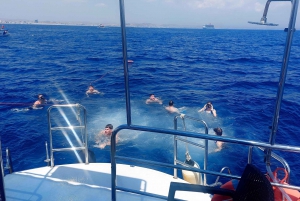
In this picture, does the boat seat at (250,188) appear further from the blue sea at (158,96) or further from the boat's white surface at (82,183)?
the boat's white surface at (82,183)

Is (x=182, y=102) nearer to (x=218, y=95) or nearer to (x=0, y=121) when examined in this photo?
→ (x=218, y=95)

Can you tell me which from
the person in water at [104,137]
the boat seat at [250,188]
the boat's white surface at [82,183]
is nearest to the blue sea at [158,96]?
the person in water at [104,137]

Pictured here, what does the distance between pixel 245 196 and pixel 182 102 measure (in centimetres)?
1219

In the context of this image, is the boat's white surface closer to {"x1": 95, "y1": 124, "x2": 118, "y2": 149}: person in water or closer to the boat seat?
the boat seat

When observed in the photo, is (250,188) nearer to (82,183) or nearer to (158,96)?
(82,183)

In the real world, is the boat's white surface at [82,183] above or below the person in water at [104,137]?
above

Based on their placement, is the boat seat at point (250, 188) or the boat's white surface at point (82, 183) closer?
the boat seat at point (250, 188)

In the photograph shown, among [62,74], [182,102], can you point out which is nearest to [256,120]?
[182,102]

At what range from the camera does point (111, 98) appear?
14.3m

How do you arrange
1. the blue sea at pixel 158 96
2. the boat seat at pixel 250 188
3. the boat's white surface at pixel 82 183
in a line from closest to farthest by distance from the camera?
the boat seat at pixel 250 188 < the boat's white surface at pixel 82 183 < the blue sea at pixel 158 96

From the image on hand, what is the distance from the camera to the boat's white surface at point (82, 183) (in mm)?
2820

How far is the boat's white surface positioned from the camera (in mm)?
2820

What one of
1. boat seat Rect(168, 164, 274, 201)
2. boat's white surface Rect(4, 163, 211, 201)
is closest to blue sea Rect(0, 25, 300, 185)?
boat seat Rect(168, 164, 274, 201)

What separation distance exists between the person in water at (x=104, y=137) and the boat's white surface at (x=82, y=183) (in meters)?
4.77
